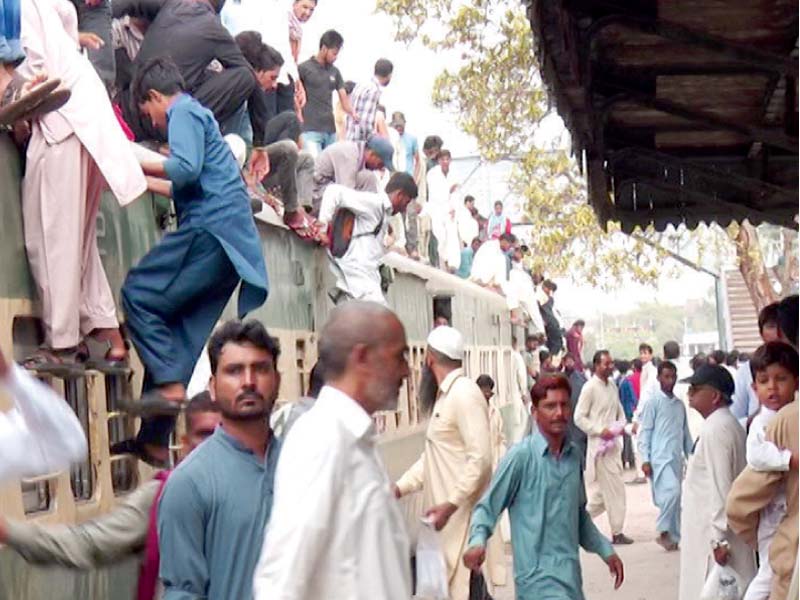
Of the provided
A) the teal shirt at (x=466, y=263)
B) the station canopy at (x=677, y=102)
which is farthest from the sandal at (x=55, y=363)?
the teal shirt at (x=466, y=263)

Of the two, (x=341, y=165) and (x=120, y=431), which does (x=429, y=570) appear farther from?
(x=341, y=165)

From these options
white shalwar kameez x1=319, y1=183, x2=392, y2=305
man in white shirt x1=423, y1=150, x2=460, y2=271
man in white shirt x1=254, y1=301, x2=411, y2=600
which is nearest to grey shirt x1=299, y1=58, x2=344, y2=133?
white shalwar kameez x1=319, y1=183, x2=392, y2=305

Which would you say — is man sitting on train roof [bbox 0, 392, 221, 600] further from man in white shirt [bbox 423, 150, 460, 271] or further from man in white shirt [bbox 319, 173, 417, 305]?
man in white shirt [bbox 423, 150, 460, 271]

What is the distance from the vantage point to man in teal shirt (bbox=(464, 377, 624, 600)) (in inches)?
328

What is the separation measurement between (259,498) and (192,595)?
1.08ft

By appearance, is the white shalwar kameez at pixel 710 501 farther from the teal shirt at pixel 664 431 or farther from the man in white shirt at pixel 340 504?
the teal shirt at pixel 664 431

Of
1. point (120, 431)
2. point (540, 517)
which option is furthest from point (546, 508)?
point (120, 431)

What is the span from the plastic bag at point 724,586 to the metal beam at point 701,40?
224 cm

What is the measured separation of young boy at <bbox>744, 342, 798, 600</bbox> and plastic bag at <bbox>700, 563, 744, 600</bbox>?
1.96ft

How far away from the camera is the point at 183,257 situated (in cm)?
853

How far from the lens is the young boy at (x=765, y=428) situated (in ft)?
24.5

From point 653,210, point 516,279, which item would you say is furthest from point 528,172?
point 653,210

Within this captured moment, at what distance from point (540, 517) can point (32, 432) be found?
4.44 metres

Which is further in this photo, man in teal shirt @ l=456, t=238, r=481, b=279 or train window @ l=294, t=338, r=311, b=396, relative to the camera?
man in teal shirt @ l=456, t=238, r=481, b=279
